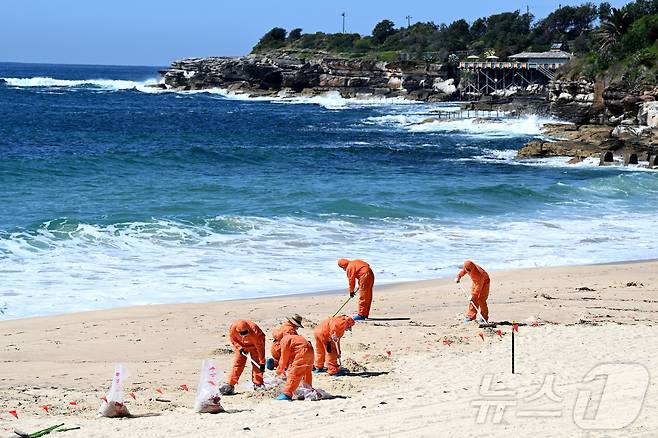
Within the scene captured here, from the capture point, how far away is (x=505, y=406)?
9.94 meters

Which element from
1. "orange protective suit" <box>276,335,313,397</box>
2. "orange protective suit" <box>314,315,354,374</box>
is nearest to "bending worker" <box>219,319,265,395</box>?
"orange protective suit" <box>276,335,313,397</box>

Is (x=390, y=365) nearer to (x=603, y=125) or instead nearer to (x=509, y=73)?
(x=603, y=125)

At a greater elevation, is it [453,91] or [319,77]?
[319,77]

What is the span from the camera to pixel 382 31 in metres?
132

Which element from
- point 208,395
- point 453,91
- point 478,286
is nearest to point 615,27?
point 453,91

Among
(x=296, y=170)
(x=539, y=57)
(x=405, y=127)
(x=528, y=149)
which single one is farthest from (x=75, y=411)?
(x=539, y=57)

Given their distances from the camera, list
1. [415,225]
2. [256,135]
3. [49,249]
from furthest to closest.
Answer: [256,135] → [415,225] → [49,249]

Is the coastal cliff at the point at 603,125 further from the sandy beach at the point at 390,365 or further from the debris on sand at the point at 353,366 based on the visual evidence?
the debris on sand at the point at 353,366

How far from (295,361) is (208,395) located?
43.9 inches

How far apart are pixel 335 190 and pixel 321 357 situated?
18.6m

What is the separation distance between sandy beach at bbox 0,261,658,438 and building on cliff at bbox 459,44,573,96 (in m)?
70.1

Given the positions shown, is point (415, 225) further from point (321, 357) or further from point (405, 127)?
point (405, 127)

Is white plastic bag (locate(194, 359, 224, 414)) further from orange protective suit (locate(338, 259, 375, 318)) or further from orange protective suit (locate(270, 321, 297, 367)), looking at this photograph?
orange protective suit (locate(338, 259, 375, 318))

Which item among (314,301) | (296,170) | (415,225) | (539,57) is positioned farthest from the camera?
(539,57)
